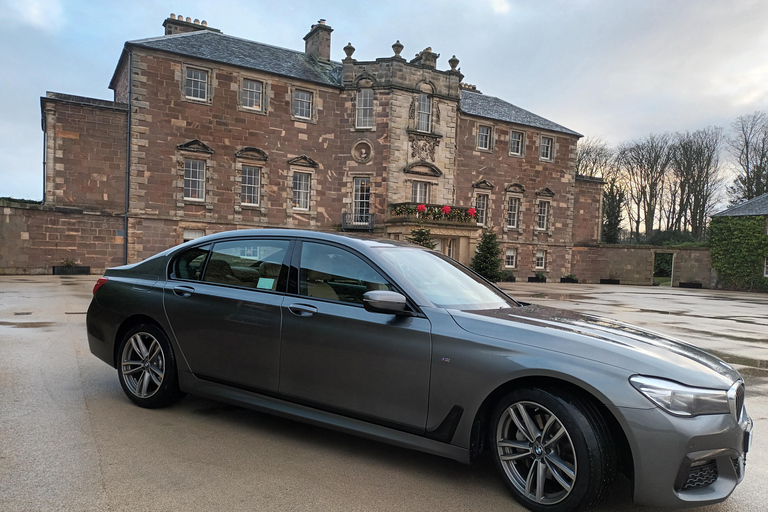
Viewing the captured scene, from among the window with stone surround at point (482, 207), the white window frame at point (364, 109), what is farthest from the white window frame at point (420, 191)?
the window with stone surround at point (482, 207)

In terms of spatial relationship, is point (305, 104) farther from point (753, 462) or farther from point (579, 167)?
point (579, 167)

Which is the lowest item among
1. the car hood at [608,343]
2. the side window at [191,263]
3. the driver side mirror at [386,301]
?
the car hood at [608,343]

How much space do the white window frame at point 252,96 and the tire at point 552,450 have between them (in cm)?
2728

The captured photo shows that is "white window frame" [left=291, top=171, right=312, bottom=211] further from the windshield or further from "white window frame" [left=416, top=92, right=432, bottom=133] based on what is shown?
the windshield

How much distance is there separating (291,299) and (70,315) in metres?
9.00

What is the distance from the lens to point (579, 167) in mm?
58969

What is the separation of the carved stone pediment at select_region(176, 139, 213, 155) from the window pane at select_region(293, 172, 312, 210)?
4800mm

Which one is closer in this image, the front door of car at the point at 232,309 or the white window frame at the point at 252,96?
the front door of car at the point at 232,309

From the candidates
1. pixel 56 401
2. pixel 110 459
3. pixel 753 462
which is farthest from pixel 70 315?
pixel 753 462

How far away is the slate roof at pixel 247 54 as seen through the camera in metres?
26.5

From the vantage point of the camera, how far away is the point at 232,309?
4238mm

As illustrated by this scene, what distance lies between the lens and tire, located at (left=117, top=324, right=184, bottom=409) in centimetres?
461

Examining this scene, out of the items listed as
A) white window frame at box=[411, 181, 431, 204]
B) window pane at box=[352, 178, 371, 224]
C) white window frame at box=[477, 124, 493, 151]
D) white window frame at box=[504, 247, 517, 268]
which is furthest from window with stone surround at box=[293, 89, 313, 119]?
white window frame at box=[504, 247, 517, 268]

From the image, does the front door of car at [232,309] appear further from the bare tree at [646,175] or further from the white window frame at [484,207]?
the bare tree at [646,175]
